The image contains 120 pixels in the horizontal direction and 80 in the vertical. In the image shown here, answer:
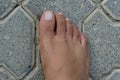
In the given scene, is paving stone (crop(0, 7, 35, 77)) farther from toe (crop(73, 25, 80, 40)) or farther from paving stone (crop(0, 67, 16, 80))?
toe (crop(73, 25, 80, 40))

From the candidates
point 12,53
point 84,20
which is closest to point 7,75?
point 12,53

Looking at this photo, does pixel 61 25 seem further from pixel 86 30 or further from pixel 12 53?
pixel 12 53

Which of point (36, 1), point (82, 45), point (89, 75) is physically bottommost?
point (89, 75)

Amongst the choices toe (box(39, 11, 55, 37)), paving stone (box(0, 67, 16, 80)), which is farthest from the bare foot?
paving stone (box(0, 67, 16, 80))

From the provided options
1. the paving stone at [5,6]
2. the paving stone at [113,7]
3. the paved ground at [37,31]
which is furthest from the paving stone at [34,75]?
the paving stone at [113,7]

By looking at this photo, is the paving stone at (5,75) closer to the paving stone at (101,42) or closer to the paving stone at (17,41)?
the paving stone at (17,41)

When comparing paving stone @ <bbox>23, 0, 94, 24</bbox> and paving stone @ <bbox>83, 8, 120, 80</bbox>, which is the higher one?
paving stone @ <bbox>23, 0, 94, 24</bbox>
